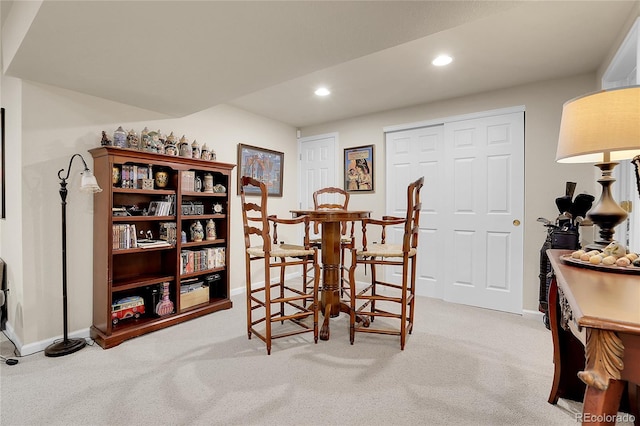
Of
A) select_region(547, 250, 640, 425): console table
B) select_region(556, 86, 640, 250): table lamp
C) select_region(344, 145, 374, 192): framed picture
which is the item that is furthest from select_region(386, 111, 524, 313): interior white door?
select_region(547, 250, 640, 425): console table

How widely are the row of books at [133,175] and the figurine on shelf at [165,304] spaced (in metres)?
0.97

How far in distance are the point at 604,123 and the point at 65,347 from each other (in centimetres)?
359

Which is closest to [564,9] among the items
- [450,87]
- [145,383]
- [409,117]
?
[450,87]

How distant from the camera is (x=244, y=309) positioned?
3.41m

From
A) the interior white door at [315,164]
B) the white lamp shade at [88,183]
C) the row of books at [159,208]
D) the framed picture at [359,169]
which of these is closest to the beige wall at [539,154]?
the framed picture at [359,169]

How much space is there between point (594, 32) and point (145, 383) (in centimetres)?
394

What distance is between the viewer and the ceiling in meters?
1.57

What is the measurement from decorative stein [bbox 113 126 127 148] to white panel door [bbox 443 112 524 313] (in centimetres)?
341

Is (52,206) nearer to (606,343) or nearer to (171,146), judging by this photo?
(171,146)

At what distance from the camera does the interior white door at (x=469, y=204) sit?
3330 millimetres

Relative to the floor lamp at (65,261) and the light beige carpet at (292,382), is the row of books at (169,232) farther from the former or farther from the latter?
the light beige carpet at (292,382)

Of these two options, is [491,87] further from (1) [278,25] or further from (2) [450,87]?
(1) [278,25]

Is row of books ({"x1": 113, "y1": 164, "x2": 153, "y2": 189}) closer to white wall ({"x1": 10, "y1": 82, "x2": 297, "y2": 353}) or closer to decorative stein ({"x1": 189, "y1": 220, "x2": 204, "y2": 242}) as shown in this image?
white wall ({"x1": 10, "y1": 82, "x2": 297, "y2": 353})

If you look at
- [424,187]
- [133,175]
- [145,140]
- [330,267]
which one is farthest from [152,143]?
[424,187]
